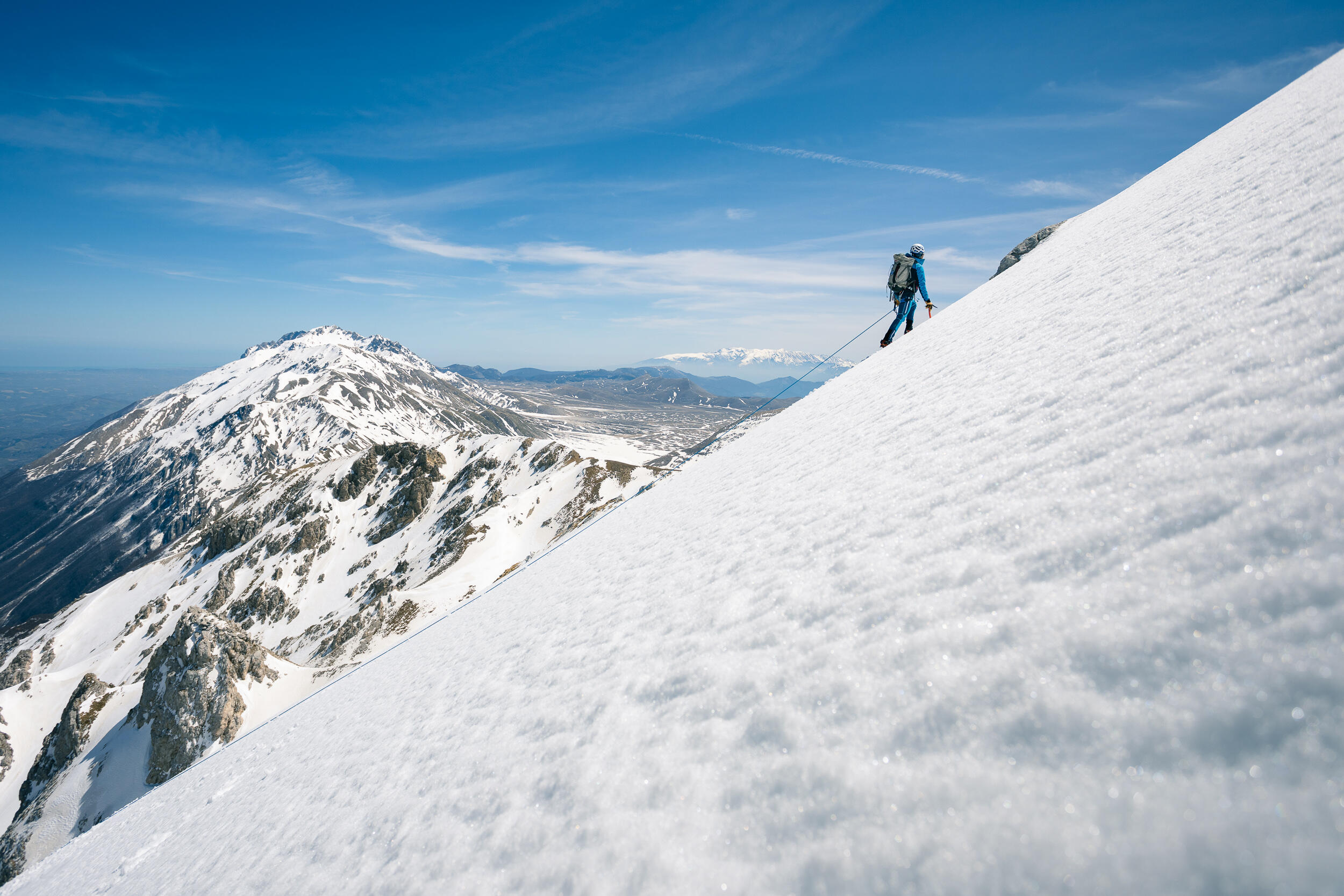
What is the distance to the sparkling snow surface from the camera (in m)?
1.92

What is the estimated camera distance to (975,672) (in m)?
2.79

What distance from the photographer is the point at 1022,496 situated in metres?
4.02

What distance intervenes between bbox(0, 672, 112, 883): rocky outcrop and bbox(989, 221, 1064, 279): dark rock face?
230ft

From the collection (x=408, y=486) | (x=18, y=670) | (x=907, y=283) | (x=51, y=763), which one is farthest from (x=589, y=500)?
(x=18, y=670)

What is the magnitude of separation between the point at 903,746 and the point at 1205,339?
203 inches

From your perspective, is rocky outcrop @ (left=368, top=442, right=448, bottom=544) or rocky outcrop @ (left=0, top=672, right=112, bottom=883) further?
rocky outcrop @ (left=368, top=442, right=448, bottom=544)

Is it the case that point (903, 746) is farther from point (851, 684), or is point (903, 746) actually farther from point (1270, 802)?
point (1270, 802)

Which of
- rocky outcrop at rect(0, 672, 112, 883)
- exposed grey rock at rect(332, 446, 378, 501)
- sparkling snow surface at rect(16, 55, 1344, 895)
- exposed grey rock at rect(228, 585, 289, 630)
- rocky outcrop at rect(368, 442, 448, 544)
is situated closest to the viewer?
sparkling snow surface at rect(16, 55, 1344, 895)

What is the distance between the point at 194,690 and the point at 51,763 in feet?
57.3

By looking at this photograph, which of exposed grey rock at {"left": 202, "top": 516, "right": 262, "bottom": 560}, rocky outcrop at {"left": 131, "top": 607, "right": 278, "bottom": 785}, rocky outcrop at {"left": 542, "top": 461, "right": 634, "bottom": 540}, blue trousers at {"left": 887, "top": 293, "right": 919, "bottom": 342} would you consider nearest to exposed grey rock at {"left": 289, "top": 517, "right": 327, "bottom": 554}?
exposed grey rock at {"left": 202, "top": 516, "right": 262, "bottom": 560}

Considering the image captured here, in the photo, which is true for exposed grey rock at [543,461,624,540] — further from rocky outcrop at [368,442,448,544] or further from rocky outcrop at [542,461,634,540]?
rocky outcrop at [368,442,448,544]

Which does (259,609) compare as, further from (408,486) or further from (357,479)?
(408,486)

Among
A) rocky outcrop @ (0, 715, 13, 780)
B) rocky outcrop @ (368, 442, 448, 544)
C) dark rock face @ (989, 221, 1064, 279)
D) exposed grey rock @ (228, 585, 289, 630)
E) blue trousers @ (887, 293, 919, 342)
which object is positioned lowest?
rocky outcrop @ (0, 715, 13, 780)

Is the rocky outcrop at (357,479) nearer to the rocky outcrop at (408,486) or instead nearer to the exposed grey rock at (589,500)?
the rocky outcrop at (408,486)
